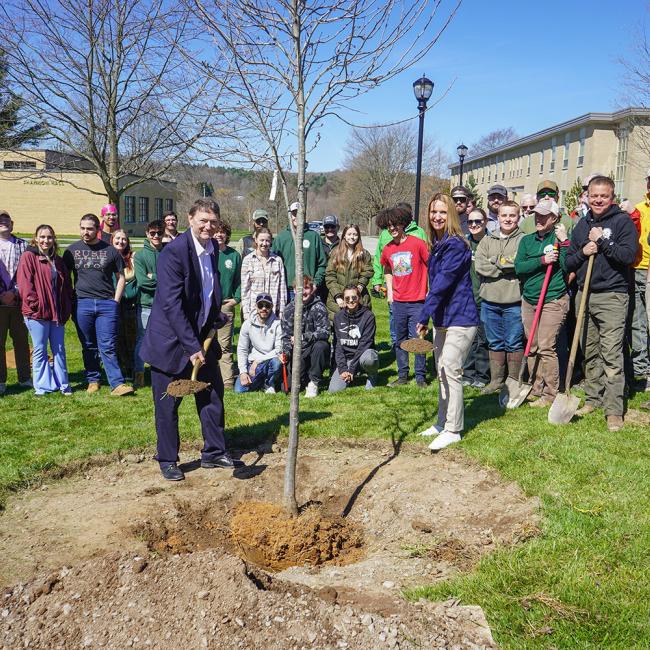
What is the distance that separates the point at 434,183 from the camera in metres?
60.2

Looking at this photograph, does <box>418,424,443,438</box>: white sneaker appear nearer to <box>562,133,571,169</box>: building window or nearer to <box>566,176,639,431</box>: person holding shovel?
<box>566,176,639,431</box>: person holding shovel

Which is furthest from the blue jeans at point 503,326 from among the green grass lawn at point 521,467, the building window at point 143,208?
the building window at point 143,208

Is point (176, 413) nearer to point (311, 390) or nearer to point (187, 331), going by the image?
point (187, 331)

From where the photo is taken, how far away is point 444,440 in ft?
18.7

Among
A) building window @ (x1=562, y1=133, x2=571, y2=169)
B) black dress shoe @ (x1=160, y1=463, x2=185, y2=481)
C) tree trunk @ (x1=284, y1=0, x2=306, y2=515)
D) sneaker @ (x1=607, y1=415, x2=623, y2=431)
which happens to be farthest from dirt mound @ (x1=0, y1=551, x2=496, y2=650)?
building window @ (x1=562, y1=133, x2=571, y2=169)

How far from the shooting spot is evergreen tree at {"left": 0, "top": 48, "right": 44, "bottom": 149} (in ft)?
38.9

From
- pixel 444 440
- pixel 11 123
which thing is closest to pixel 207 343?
pixel 444 440

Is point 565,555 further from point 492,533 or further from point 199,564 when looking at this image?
point 199,564

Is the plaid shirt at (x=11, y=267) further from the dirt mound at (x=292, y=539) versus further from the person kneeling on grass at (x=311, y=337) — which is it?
the dirt mound at (x=292, y=539)

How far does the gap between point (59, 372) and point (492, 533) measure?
565cm

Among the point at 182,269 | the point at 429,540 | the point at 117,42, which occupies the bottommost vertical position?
the point at 429,540

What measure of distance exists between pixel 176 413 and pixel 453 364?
7.88 ft

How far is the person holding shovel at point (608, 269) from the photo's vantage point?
5770 millimetres

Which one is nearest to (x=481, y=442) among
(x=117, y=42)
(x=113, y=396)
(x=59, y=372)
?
(x=113, y=396)
